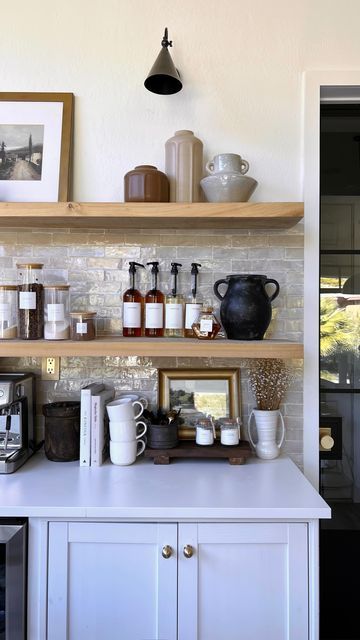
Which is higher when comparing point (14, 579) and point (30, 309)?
point (30, 309)

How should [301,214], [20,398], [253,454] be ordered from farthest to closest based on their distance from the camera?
[253,454], [20,398], [301,214]

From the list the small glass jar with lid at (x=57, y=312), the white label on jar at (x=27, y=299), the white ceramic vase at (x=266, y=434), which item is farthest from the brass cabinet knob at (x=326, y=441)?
the white label on jar at (x=27, y=299)

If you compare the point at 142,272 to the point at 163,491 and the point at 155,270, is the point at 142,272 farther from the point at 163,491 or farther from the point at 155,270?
the point at 163,491

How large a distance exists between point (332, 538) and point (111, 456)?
0.97 metres

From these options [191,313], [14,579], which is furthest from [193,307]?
[14,579]

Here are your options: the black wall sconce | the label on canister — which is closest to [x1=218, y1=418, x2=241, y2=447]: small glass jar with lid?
the label on canister

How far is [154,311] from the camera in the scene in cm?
159

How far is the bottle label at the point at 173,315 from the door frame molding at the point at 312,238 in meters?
0.51

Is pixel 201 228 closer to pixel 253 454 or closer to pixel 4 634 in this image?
pixel 253 454

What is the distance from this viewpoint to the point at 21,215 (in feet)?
4.82

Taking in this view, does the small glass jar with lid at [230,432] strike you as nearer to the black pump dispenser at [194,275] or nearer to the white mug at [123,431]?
the white mug at [123,431]

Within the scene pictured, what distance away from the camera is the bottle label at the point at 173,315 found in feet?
5.24

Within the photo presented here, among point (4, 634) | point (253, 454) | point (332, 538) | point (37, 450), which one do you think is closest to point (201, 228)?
point (253, 454)

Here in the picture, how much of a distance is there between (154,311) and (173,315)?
0.25ft
